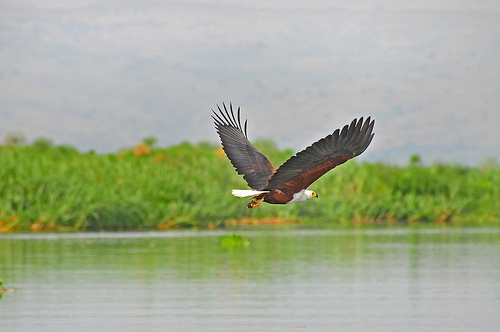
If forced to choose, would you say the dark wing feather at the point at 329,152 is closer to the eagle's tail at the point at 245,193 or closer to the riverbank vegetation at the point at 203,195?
the eagle's tail at the point at 245,193

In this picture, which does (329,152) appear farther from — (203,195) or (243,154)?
(203,195)

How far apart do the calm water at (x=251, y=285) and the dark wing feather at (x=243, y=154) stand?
1487mm

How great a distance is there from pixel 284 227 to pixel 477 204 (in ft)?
25.3

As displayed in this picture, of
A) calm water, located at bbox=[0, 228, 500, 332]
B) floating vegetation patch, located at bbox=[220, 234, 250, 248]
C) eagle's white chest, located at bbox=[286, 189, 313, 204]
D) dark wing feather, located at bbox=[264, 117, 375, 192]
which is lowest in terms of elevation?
calm water, located at bbox=[0, 228, 500, 332]

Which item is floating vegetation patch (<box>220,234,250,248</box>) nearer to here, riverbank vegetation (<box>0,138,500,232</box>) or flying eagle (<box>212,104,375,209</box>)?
riverbank vegetation (<box>0,138,500,232</box>)

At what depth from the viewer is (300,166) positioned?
8.27 meters

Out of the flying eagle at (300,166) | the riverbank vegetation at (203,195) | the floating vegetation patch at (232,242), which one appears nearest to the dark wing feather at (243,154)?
the flying eagle at (300,166)

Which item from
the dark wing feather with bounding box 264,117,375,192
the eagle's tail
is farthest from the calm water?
the dark wing feather with bounding box 264,117,375,192

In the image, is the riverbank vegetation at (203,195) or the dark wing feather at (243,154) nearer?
the dark wing feather at (243,154)

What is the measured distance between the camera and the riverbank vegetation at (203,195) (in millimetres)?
23422

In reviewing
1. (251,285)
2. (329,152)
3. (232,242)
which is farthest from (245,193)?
(232,242)

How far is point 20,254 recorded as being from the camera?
56.1 ft

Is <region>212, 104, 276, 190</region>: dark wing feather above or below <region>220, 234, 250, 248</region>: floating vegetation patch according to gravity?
above

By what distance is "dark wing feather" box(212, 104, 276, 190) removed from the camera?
30.6 feet
